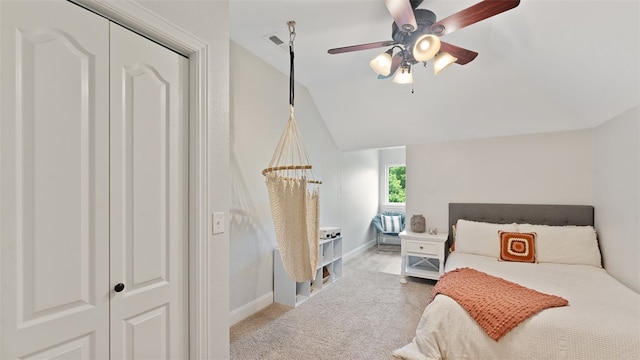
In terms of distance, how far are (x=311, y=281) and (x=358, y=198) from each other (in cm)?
227

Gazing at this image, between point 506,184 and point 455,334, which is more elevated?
point 506,184

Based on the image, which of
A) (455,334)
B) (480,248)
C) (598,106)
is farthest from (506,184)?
(455,334)

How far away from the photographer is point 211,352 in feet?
4.60

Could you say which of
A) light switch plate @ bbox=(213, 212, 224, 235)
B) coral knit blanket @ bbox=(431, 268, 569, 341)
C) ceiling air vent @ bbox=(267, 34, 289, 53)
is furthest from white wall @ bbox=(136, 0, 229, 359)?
coral knit blanket @ bbox=(431, 268, 569, 341)

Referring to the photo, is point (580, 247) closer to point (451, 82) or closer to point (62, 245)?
point (451, 82)

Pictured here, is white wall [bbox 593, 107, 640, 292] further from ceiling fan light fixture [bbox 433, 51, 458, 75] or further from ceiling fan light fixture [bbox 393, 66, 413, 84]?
ceiling fan light fixture [bbox 393, 66, 413, 84]

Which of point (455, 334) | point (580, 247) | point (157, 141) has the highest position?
point (157, 141)

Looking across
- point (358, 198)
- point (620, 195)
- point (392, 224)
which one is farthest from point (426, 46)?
point (392, 224)

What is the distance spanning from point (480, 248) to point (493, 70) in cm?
187

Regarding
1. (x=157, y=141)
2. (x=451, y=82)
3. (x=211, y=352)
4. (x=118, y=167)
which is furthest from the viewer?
(x=451, y=82)

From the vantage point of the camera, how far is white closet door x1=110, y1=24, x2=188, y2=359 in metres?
1.12

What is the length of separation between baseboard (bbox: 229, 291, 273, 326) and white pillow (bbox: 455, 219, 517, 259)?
2.22 m

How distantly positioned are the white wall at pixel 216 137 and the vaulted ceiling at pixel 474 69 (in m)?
0.75

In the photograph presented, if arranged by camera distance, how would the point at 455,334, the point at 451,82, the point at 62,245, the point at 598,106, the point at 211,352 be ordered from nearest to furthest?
1. the point at 62,245
2. the point at 211,352
3. the point at 455,334
4. the point at 598,106
5. the point at 451,82
